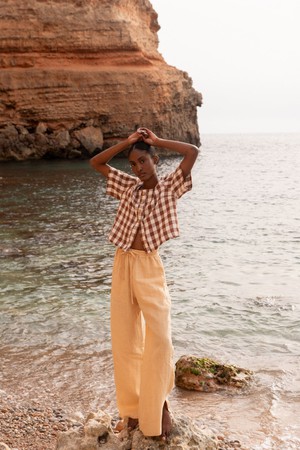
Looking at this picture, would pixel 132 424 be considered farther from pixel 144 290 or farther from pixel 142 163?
pixel 142 163

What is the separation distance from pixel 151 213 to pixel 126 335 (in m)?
0.85

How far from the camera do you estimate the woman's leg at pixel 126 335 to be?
3904mm

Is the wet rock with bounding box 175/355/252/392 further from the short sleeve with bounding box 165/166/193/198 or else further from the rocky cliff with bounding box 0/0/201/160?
the rocky cliff with bounding box 0/0/201/160

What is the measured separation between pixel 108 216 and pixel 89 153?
74.5ft

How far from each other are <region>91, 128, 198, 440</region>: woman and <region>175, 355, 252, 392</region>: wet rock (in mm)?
2387

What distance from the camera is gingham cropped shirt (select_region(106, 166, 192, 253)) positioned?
12.8ft

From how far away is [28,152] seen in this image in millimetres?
40062

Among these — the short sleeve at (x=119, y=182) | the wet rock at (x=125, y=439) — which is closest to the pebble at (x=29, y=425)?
the wet rock at (x=125, y=439)

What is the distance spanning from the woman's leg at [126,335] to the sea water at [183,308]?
61.1 inches

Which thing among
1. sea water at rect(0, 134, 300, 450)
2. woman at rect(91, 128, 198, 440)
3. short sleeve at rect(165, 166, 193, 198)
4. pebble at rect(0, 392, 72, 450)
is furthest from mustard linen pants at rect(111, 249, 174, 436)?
sea water at rect(0, 134, 300, 450)

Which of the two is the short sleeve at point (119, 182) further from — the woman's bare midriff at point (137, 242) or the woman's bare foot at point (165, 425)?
the woman's bare foot at point (165, 425)

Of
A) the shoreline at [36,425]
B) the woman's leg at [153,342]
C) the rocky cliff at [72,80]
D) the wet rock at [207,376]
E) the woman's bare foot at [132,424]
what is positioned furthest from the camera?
the rocky cliff at [72,80]

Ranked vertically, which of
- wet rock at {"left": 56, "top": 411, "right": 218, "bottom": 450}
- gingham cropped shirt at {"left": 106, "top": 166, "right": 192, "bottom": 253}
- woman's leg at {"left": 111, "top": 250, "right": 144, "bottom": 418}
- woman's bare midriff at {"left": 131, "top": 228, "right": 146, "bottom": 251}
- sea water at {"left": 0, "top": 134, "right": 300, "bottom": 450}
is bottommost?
sea water at {"left": 0, "top": 134, "right": 300, "bottom": 450}

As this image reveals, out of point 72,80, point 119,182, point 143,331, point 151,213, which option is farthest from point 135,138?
point 72,80
